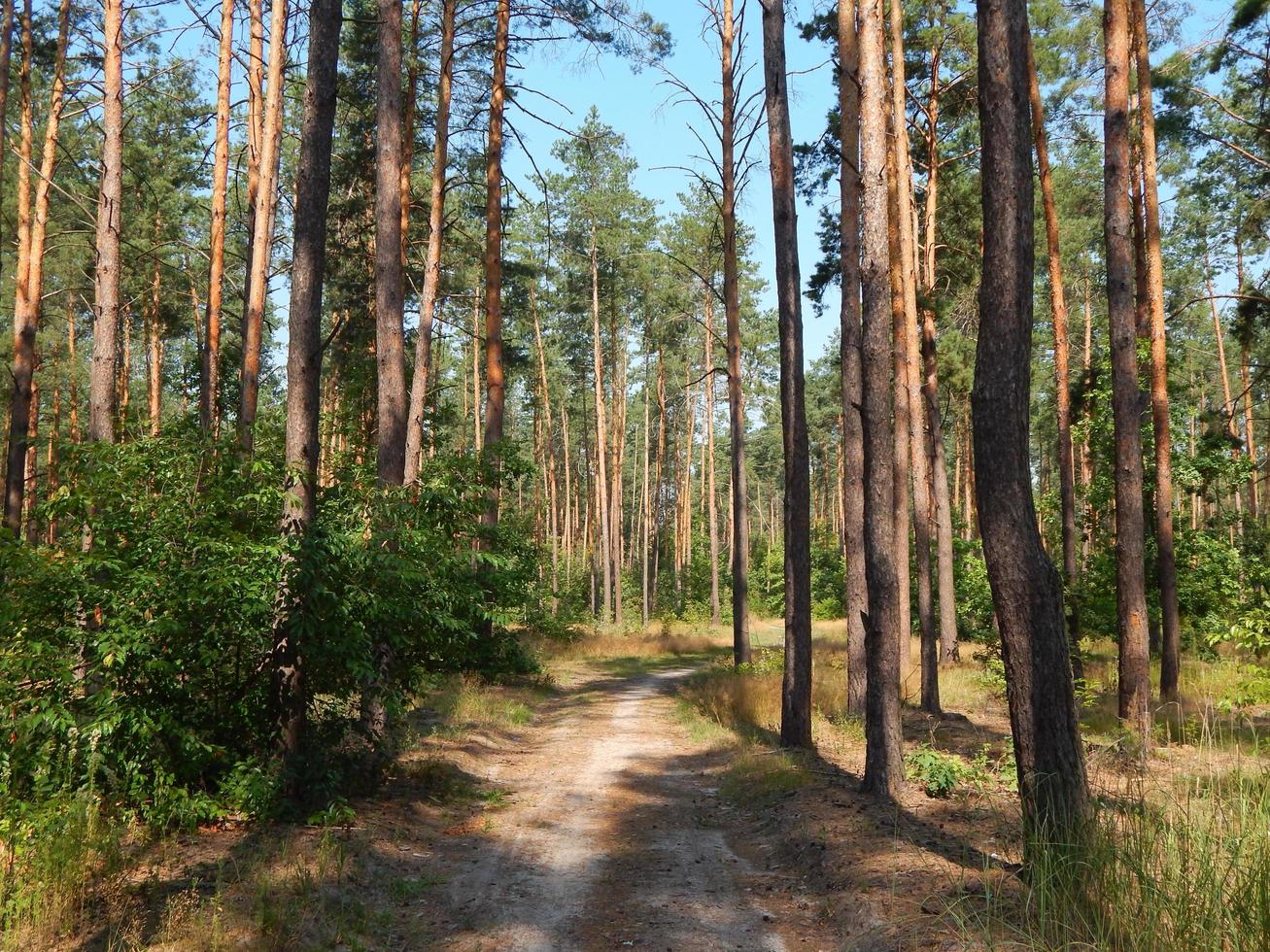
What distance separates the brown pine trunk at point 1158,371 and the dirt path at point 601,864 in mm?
8754

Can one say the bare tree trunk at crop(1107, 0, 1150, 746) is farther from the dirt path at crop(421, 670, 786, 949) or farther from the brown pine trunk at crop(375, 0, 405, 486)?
the brown pine trunk at crop(375, 0, 405, 486)

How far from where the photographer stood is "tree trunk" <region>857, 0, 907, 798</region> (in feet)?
28.0

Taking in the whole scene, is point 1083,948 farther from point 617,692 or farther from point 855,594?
point 617,692

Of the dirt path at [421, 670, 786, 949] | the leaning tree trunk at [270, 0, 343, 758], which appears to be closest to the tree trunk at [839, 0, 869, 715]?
the dirt path at [421, 670, 786, 949]

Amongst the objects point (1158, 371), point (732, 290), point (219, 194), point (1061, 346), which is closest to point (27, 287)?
point (219, 194)

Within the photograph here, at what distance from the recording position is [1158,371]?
15.2 m

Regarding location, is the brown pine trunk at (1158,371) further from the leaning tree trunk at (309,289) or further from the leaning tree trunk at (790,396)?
the leaning tree trunk at (309,289)

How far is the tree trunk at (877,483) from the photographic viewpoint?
855cm

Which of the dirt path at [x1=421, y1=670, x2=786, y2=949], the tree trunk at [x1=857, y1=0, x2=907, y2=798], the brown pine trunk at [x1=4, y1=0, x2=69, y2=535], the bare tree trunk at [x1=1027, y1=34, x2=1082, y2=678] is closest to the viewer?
the dirt path at [x1=421, y1=670, x2=786, y2=949]

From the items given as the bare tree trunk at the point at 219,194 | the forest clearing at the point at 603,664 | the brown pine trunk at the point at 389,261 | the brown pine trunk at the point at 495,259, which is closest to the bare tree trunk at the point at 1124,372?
the forest clearing at the point at 603,664

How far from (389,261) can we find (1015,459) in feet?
28.6

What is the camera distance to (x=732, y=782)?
9953 millimetres

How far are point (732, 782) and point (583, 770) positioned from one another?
2.11 meters

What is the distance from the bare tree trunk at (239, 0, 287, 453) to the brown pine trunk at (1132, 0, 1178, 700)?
15.8 metres
